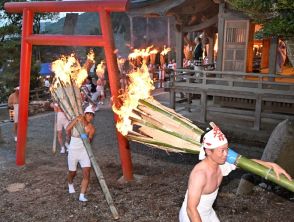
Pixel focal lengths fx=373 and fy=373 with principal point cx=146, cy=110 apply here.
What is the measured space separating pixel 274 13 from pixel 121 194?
4.73 m

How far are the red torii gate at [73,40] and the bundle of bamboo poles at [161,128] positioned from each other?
1791 mm

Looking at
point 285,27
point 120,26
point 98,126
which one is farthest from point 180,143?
point 120,26

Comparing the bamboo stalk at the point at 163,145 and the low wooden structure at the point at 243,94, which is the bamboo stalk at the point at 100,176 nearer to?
the bamboo stalk at the point at 163,145

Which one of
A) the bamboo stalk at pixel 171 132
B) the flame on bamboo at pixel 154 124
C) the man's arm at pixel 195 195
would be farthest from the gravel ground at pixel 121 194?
the man's arm at pixel 195 195

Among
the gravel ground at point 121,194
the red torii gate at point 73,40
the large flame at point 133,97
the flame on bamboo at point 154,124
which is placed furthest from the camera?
the red torii gate at point 73,40

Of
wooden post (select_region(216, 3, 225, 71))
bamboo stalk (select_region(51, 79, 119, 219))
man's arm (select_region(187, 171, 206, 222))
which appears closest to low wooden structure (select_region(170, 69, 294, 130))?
wooden post (select_region(216, 3, 225, 71))

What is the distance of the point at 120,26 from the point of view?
45.6 m

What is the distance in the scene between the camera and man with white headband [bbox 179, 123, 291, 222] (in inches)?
144

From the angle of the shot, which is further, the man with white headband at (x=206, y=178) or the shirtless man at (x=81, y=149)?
the shirtless man at (x=81, y=149)

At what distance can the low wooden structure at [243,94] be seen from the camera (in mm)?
12430

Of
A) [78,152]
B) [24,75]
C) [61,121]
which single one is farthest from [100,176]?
[61,121]

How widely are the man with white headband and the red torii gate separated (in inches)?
170

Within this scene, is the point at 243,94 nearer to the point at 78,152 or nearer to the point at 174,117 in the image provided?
the point at 78,152

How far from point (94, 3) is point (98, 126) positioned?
7.09m
